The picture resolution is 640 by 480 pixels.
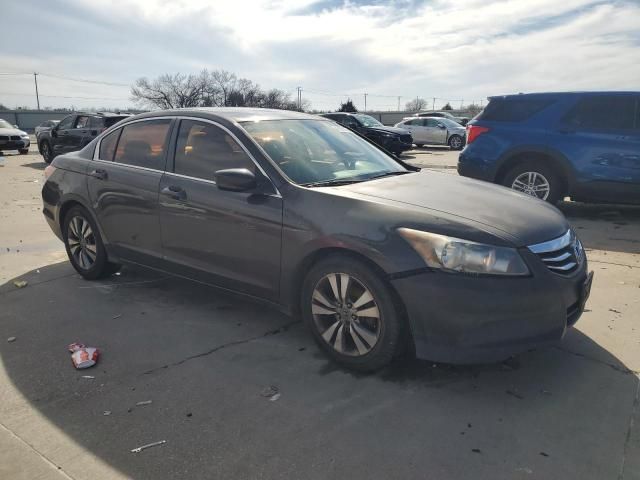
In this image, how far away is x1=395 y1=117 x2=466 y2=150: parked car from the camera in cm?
2319

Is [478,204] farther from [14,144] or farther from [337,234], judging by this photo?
[14,144]

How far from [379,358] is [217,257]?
146 centimetres

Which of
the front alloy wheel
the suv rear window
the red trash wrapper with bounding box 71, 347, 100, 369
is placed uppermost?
the suv rear window

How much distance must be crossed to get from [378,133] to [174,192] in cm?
1452

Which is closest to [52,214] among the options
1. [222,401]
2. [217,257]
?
[217,257]

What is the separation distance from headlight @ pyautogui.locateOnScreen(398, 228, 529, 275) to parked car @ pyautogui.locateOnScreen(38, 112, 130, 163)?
14.2m

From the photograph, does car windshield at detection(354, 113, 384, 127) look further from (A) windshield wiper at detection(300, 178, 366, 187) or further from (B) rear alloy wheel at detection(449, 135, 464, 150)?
(A) windshield wiper at detection(300, 178, 366, 187)

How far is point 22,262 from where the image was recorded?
18.5ft

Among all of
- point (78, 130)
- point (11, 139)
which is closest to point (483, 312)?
point (78, 130)

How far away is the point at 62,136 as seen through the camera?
52.9 ft

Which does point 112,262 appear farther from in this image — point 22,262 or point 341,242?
point 341,242

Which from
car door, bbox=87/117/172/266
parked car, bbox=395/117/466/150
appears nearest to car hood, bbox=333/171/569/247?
car door, bbox=87/117/172/266

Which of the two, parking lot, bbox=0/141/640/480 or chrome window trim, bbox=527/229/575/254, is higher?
chrome window trim, bbox=527/229/575/254

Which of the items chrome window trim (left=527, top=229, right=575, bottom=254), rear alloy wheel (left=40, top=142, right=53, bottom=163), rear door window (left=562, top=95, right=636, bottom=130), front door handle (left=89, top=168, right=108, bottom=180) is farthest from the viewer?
rear alloy wheel (left=40, top=142, right=53, bottom=163)
